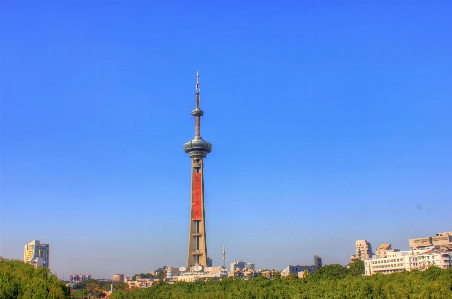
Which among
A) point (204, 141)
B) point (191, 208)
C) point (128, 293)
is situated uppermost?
point (204, 141)

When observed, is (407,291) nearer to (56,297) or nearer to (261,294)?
(261,294)

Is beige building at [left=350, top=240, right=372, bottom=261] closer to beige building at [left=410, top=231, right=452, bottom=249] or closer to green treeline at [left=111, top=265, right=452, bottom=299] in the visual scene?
beige building at [left=410, top=231, right=452, bottom=249]

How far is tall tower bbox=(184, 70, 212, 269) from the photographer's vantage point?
150000mm

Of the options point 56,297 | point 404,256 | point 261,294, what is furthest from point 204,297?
point 404,256

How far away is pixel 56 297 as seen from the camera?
4044 centimetres

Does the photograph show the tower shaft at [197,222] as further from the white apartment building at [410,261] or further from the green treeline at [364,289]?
the green treeline at [364,289]

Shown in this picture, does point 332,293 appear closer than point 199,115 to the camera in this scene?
Yes

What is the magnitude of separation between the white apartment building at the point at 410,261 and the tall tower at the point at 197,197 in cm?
4715

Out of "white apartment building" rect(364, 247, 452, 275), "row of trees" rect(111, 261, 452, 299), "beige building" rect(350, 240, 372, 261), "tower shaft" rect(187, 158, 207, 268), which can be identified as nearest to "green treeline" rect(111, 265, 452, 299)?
"row of trees" rect(111, 261, 452, 299)

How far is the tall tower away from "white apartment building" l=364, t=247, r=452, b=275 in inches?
1856

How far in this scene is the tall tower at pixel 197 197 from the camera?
150000 mm

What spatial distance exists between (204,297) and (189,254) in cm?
7725

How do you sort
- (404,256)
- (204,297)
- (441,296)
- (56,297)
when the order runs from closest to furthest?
(56,297), (441,296), (204,297), (404,256)

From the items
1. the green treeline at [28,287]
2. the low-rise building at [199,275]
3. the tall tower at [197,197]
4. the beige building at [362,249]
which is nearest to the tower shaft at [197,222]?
the tall tower at [197,197]
